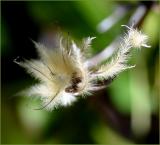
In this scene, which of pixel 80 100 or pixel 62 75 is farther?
pixel 80 100

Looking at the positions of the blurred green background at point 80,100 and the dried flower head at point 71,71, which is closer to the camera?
the dried flower head at point 71,71

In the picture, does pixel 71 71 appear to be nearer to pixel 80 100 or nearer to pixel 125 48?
pixel 125 48

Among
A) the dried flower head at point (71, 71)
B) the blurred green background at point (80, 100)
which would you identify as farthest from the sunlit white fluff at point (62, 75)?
the blurred green background at point (80, 100)

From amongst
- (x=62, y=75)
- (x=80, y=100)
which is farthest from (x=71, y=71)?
(x=80, y=100)

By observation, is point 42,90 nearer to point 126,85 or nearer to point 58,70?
point 58,70

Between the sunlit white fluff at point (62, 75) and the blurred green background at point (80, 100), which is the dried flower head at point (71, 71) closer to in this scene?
the sunlit white fluff at point (62, 75)

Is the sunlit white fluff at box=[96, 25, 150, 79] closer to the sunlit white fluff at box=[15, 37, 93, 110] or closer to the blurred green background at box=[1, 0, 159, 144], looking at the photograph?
the sunlit white fluff at box=[15, 37, 93, 110]
